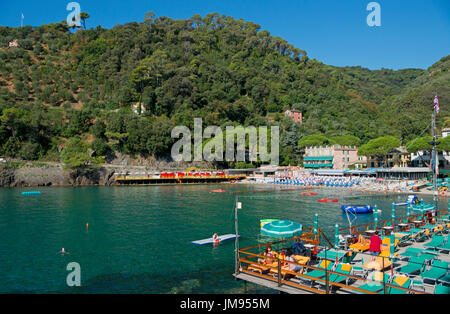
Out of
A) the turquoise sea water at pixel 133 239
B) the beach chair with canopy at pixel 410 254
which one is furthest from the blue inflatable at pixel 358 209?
the beach chair with canopy at pixel 410 254

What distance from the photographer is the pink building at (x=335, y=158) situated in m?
92.9

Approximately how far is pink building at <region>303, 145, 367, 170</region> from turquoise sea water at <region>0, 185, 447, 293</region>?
3994 centimetres

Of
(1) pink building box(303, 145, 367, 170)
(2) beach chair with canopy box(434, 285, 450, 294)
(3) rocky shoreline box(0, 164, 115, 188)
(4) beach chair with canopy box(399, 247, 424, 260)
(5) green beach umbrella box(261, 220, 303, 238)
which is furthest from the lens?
(1) pink building box(303, 145, 367, 170)

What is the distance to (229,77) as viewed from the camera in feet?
482

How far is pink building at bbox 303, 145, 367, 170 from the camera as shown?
92.9m

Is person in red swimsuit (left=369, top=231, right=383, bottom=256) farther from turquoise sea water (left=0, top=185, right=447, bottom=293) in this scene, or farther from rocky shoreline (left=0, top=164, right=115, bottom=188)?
rocky shoreline (left=0, top=164, right=115, bottom=188)

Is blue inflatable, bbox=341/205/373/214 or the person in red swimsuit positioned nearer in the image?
the person in red swimsuit

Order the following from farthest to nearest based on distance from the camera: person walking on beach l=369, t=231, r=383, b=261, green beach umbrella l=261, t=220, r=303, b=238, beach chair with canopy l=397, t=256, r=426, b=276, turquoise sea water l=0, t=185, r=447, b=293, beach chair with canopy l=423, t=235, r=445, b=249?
green beach umbrella l=261, t=220, r=303, b=238 < beach chair with canopy l=423, t=235, r=445, b=249 < person walking on beach l=369, t=231, r=383, b=261 < turquoise sea water l=0, t=185, r=447, b=293 < beach chair with canopy l=397, t=256, r=426, b=276

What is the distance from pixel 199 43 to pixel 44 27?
3200 inches

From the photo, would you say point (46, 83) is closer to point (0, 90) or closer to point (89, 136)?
point (0, 90)

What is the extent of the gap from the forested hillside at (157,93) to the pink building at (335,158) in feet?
30.9

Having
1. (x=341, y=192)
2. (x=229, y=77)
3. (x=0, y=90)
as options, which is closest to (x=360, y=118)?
(x=229, y=77)

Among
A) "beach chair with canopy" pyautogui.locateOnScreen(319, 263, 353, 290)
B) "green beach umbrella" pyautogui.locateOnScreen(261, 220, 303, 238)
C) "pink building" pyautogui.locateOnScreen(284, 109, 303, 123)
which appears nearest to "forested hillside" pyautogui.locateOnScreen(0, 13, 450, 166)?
"pink building" pyautogui.locateOnScreen(284, 109, 303, 123)

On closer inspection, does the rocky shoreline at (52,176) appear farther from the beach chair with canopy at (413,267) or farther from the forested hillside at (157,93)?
the beach chair with canopy at (413,267)
